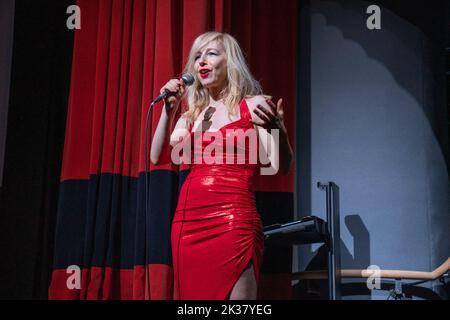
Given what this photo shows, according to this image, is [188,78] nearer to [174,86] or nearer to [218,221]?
[174,86]

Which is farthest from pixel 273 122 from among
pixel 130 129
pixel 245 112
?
pixel 130 129

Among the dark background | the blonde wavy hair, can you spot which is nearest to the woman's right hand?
the blonde wavy hair

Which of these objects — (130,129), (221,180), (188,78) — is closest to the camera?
(221,180)

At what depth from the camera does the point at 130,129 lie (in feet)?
8.71

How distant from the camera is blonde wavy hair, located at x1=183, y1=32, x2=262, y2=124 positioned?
1979 mm

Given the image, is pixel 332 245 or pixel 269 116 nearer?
pixel 269 116

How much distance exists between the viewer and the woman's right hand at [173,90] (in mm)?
1900

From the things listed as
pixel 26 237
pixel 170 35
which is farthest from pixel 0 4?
pixel 26 237

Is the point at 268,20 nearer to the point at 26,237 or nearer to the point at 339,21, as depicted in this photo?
the point at 339,21

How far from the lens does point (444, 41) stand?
8.93 ft

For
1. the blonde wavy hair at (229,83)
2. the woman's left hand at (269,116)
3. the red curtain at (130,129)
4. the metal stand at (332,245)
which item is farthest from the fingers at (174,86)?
the metal stand at (332,245)

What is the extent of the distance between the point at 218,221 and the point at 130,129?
1.01 meters

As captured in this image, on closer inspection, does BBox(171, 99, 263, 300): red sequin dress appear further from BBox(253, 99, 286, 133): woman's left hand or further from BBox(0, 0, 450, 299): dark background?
BBox(0, 0, 450, 299): dark background

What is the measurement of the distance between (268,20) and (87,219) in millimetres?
1258
